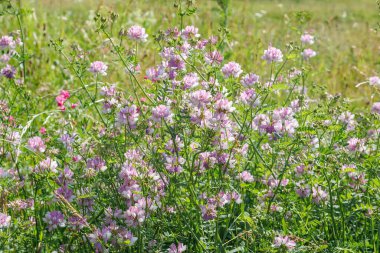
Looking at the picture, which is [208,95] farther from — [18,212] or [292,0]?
[292,0]

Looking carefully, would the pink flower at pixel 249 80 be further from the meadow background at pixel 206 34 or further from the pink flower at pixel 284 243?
the meadow background at pixel 206 34

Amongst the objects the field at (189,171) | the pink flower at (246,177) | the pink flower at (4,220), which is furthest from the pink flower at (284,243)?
the pink flower at (4,220)

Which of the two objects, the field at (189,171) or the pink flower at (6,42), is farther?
the pink flower at (6,42)

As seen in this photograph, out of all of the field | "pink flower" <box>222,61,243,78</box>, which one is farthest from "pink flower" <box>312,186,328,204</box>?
"pink flower" <box>222,61,243,78</box>

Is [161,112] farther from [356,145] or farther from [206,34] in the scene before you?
[206,34]

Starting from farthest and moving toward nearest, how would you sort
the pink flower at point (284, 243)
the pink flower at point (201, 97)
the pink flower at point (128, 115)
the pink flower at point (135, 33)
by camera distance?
the pink flower at point (135, 33) < the pink flower at point (128, 115) < the pink flower at point (201, 97) < the pink flower at point (284, 243)

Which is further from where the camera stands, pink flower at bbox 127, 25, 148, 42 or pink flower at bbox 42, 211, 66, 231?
pink flower at bbox 127, 25, 148, 42

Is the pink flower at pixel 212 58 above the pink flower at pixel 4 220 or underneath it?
above

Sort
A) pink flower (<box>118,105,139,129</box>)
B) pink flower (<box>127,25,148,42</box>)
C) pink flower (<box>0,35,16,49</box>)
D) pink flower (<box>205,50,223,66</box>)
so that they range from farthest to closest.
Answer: pink flower (<box>0,35,16,49</box>), pink flower (<box>127,25,148,42</box>), pink flower (<box>205,50,223,66</box>), pink flower (<box>118,105,139,129</box>)

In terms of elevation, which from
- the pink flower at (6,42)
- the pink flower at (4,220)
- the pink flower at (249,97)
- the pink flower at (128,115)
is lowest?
the pink flower at (4,220)

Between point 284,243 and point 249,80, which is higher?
point 249,80

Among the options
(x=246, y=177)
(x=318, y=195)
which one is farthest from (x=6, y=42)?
(x=318, y=195)

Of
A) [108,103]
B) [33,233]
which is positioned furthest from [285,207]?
[33,233]

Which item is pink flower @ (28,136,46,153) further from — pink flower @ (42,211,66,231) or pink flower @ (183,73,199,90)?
pink flower @ (183,73,199,90)
